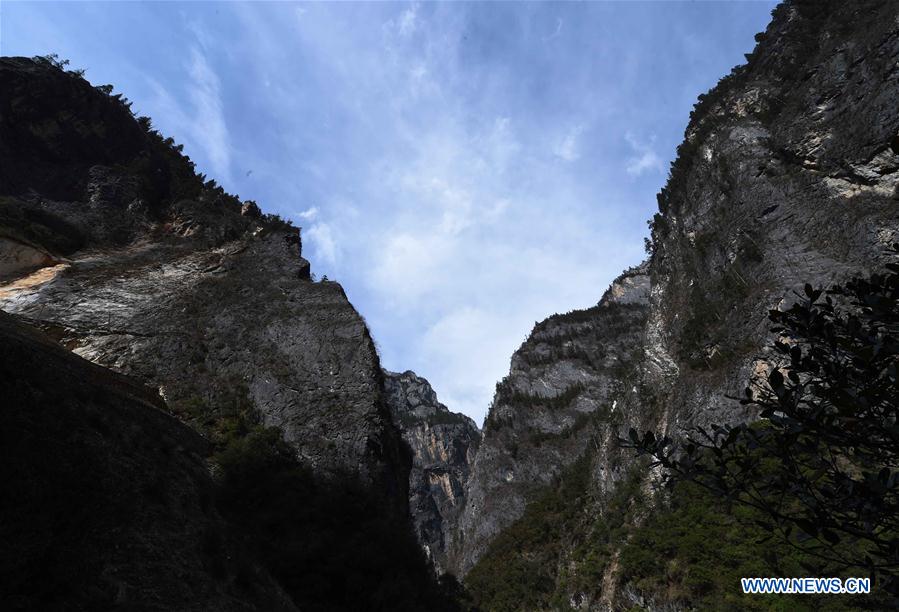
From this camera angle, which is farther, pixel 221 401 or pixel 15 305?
pixel 15 305

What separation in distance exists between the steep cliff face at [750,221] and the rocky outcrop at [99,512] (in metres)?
21.9

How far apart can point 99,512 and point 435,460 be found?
116114 millimetres

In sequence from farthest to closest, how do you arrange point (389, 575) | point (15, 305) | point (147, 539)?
point (15, 305)
point (389, 575)
point (147, 539)

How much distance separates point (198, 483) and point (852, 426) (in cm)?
1390

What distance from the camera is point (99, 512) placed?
8336mm

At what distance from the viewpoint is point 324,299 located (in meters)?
28.5

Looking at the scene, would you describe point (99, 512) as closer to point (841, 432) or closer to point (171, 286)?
point (841, 432)

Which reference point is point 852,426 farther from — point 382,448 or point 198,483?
point 382,448

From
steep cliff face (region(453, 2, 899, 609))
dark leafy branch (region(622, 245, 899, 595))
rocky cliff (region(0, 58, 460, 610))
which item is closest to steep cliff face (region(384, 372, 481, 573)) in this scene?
steep cliff face (region(453, 2, 899, 609))

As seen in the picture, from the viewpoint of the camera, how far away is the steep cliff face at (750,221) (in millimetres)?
25984

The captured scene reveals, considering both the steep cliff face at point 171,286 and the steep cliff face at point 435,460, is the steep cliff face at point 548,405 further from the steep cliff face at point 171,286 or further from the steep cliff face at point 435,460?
the steep cliff face at point 171,286

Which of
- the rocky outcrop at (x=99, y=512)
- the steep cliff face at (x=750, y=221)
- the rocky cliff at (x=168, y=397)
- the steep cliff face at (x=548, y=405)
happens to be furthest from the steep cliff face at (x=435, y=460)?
the rocky outcrop at (x=99, y=512)

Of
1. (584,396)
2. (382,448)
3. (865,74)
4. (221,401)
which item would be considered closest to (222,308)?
(221,401)

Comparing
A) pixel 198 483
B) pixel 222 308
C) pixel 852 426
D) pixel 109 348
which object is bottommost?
pixel 198 483
